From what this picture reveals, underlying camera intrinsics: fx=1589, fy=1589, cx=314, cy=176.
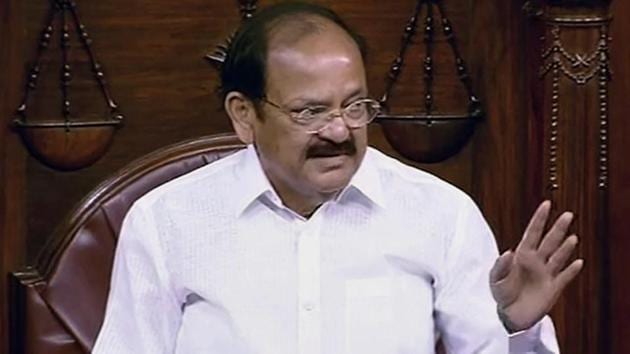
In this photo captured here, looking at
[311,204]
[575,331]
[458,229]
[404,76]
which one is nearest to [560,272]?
[458,229]

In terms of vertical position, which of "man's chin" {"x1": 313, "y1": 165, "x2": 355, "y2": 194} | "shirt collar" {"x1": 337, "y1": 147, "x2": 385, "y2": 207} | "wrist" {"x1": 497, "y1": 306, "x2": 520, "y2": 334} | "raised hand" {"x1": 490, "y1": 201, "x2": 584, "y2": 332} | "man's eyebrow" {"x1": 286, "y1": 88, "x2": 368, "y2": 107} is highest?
"man's eyebrow" {"x1": 286, "y1": 88, "x2": 368, "y2": 107}

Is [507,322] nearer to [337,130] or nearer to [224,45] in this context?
[337,130]

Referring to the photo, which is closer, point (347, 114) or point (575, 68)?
point (347, 114)

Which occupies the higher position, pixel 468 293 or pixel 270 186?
pixel 270 186

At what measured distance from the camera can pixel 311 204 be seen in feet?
7.14

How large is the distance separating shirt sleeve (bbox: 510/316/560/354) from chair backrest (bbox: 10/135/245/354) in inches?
30.0

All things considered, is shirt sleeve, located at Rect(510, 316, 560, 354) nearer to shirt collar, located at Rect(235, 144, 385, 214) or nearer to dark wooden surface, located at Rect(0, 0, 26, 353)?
shirt collar, located at Rect(235, 144, 385, 214)

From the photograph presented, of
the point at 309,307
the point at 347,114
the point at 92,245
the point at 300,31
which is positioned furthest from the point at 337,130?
the point at 92,245

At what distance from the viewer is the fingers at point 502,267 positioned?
77.5 inches

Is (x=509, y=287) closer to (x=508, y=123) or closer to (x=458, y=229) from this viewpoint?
(x=458, y=229)

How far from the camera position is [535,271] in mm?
1977

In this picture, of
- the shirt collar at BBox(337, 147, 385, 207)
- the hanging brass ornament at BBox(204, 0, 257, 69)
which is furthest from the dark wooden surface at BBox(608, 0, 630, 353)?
the shirt collar at BBox(337, 147, 385, 207)

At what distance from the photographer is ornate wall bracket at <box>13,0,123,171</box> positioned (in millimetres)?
2824

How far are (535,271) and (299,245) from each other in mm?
352
